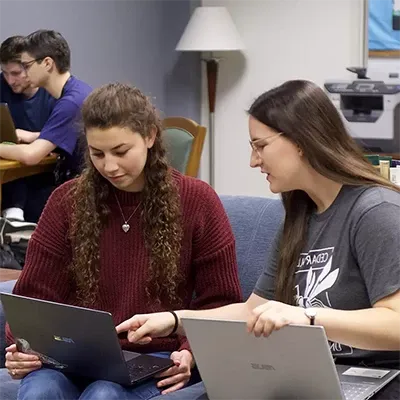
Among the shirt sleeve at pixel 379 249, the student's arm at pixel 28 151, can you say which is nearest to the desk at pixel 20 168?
the student's arm at pixel 28 151

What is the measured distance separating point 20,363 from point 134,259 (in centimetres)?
35

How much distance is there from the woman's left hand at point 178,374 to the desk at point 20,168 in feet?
5.86

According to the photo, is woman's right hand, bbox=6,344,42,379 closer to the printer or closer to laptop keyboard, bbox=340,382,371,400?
laptop keyboard, bbox=340,382,371,400

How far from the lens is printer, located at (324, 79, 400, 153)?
466 cm

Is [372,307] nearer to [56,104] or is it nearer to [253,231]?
[253,231]

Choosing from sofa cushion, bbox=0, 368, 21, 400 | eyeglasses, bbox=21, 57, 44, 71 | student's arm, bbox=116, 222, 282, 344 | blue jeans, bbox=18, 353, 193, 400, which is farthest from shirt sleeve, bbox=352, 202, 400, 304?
eyeglasses, bbox=21, 57, 44, 71

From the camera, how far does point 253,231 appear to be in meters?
2.33

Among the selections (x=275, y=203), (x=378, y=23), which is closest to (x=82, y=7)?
(x=378, y=23)

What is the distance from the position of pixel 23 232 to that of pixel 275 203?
1316 millimetres

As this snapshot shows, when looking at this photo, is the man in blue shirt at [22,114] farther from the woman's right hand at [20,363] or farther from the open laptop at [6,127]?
the woman's right hand at [20,363]

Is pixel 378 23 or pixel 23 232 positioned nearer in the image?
pixel 23 232

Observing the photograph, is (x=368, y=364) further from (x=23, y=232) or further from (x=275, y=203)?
(x=23, y=232)

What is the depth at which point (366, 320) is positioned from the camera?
1545 mm

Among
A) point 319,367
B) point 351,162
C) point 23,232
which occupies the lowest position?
point 23,232
